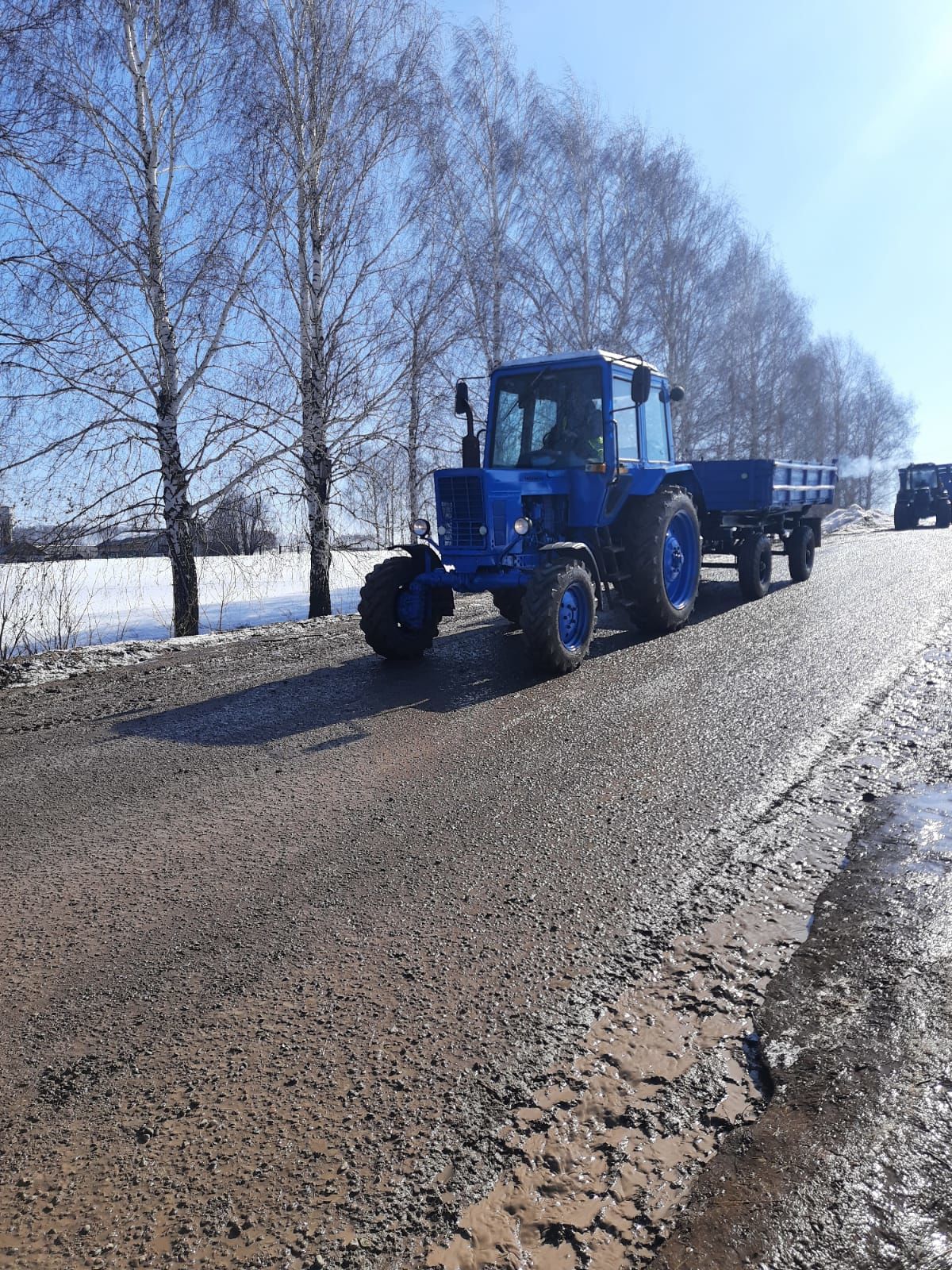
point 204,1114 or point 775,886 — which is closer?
point 204,1114

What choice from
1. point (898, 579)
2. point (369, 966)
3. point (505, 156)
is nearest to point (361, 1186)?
point (369, 966)

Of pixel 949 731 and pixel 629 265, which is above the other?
pixel 629 265

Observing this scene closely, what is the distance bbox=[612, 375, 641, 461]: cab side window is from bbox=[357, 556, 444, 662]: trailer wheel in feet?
7.21

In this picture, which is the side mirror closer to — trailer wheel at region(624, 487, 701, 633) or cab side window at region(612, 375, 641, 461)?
cab side window at region(612, 375, 641, 461)

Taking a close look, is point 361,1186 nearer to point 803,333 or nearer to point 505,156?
point 505,156

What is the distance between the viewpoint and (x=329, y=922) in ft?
8.97

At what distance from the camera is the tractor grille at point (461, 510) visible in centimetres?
669

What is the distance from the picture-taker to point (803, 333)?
34.5 meters

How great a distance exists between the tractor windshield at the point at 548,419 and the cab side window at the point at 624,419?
6.7 inches

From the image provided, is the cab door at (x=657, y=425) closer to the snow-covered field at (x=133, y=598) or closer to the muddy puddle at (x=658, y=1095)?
the snow-covered field at (x=133, y=598)

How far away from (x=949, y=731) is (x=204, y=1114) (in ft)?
13.7

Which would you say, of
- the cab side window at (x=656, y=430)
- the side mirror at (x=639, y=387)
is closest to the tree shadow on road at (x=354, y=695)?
the cab side window at (x=656, y=430)

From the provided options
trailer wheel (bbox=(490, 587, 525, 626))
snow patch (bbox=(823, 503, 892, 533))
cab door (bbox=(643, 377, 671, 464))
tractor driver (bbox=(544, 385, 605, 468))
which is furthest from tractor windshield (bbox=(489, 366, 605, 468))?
snow patch (bbox=(823, 503, 892, 533))

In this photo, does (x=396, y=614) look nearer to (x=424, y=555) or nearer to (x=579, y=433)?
(x=424, y=555)
